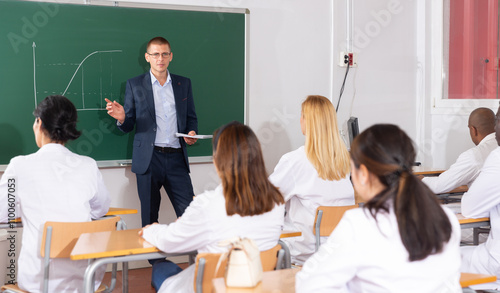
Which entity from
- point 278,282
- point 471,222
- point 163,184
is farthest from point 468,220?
point 163,184

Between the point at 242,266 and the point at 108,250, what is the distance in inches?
26.7

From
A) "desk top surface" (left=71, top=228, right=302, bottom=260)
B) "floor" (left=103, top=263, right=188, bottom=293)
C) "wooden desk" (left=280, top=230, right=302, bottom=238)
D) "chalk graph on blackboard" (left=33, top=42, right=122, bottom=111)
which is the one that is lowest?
"floor" (left=103, top=263, right=188, bottom=293)

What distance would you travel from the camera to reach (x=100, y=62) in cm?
434

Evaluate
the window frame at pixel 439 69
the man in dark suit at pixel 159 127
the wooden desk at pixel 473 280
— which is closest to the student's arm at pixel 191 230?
the wooden desk at pixel 473 280

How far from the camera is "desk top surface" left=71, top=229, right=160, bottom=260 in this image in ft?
7.13

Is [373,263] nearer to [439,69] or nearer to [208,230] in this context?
[208,230]

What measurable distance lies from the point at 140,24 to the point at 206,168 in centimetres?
136

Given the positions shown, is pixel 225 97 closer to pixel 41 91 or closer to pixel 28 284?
pixel 41 91

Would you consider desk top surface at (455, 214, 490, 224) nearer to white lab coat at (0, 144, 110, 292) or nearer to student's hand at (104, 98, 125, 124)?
white lab coat at (0, 144, 110, 292)

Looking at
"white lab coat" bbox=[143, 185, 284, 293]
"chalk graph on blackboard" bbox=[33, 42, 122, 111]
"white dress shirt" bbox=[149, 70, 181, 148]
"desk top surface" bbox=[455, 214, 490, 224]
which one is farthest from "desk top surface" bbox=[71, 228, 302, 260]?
"chalk graph on blackboard" bbox=[33, 42, 122, 111]

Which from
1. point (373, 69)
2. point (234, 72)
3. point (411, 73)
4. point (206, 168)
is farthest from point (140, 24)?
point (411, 73)

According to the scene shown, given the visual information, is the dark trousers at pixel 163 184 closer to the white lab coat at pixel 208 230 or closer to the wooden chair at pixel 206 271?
the white lab coat at pixel 208 230

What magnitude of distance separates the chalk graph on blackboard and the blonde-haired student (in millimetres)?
1839

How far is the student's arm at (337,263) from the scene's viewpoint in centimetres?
151
